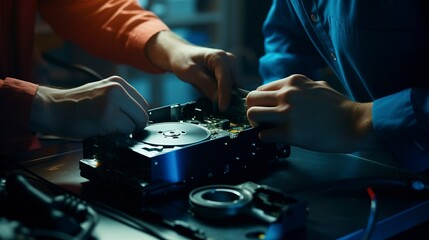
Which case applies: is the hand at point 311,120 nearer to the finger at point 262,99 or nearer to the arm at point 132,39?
the finger at point 262,99

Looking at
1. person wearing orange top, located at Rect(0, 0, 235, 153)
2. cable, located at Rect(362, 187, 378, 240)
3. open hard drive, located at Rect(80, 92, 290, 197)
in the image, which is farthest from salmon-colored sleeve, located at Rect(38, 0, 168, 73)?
cable, located at Rect(362, 187, 378, 240)

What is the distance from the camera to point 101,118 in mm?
1041

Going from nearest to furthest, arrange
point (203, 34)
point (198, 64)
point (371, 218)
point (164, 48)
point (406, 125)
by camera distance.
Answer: point (371, 218), point (406, 125), point (198, 64), point (164, 48), point (203, 34)

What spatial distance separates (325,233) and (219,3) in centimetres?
292

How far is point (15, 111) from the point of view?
1.06 meters

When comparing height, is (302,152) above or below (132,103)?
below

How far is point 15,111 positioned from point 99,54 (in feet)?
1.90

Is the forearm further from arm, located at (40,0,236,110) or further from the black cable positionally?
the black cable

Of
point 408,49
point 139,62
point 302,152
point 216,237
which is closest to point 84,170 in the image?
point 216,237

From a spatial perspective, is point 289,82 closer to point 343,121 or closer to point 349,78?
point 343,121

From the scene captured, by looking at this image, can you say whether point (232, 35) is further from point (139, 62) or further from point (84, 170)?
point (84, 170)

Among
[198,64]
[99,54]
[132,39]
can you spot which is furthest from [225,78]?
[99,54]

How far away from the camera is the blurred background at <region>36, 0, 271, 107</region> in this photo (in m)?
3.36

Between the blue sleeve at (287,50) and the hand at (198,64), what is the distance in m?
0.25
